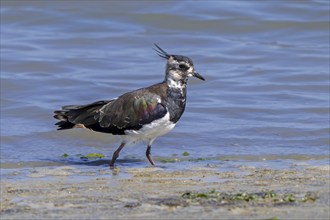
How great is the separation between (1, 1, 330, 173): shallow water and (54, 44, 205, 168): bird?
0.50 m

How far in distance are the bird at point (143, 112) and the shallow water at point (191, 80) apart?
0.50 metres

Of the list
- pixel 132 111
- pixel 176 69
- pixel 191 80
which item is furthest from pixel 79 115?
pixel 191 80

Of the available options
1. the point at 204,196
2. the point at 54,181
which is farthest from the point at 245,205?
the point at 54,181

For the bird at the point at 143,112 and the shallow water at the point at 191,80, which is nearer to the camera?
the bird at the point at 143,112

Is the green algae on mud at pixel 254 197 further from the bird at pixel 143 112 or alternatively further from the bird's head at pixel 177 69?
the bird's head at pixel 177 69

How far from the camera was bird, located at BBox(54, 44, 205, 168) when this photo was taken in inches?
406

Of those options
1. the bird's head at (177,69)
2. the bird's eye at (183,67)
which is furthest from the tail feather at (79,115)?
the bird's eye at (183,67)

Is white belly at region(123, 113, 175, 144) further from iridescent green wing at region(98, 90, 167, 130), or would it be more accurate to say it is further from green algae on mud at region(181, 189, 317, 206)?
green algae on mud at region(181, 189, 317, 206)

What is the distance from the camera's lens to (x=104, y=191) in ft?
27.6

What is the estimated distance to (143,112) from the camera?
10.3 metres

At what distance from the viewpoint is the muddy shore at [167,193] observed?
7.10 m

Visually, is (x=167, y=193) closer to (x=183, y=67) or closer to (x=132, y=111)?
(x=132, y=111)

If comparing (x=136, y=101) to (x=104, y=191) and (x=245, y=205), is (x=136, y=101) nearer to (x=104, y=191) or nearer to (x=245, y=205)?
(x=104, y=191)

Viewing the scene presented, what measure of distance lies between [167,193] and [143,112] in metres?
2.24
